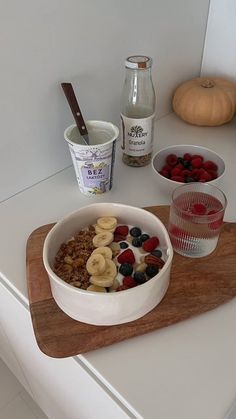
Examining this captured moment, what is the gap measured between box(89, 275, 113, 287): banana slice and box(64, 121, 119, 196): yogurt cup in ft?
0.73

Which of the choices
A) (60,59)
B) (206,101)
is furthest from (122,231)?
(206,101)

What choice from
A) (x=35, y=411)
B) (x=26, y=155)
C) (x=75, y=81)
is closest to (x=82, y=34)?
(x=75, y=81)

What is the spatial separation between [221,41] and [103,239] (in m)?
0.62

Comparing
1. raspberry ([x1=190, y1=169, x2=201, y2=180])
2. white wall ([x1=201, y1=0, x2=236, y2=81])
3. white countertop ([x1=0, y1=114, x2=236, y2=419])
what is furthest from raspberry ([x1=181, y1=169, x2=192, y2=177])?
white wall ([x1=201, y1=0, x2=236, y2=81])

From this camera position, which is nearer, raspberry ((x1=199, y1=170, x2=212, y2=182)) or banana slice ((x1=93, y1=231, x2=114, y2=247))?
banana slice ((x1=93, y1=231, x2=114, y2=247))

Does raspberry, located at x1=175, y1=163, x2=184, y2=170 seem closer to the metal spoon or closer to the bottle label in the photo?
the bottle label

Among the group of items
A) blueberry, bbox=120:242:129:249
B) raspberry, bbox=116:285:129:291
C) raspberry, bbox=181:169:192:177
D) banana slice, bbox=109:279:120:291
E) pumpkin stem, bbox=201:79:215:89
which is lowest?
banana slice, bbox=109:279:120:291

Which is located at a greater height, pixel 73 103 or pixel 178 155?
pixel 73 103

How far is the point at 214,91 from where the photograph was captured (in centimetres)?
87

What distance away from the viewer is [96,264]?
1.74 feet

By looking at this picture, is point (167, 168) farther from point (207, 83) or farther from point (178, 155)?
point (207, 83)

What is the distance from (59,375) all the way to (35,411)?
0.45 m

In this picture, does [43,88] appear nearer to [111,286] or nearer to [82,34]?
[82,34]

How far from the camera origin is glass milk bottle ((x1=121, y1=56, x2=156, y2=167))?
728mm
